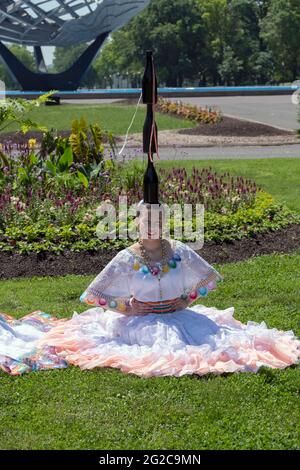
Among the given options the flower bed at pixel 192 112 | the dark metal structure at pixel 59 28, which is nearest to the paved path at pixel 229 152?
the flower bed at pixel 192 112

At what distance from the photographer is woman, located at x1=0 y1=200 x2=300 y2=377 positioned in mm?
5594

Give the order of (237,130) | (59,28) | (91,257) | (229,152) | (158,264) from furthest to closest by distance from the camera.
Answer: (59,28)
(237,130)
(229,152)
(91,257)
(158,264)

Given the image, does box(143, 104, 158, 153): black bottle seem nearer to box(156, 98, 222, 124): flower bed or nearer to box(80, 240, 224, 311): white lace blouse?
box(80, 240, 224, 311): white lace blouse

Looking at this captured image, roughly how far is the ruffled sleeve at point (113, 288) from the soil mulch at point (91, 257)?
93.4 inches

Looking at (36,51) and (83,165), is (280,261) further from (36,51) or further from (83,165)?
(36,51)

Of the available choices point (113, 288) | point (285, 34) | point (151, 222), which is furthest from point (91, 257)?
point (285, 34)

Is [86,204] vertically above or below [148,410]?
above

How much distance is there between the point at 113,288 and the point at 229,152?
13.4 meters

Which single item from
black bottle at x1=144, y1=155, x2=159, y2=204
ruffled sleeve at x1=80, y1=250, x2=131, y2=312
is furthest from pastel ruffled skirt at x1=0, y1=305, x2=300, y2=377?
black bottle at x1=144, y1=155, x2=159, y2=204

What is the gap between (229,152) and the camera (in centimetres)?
1906

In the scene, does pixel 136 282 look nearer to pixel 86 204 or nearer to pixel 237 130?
pixel 86 204

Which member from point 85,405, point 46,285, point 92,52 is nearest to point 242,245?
point 46,285

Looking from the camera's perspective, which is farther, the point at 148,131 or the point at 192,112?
the point at 192,112

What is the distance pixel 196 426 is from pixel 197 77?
2528 inches
